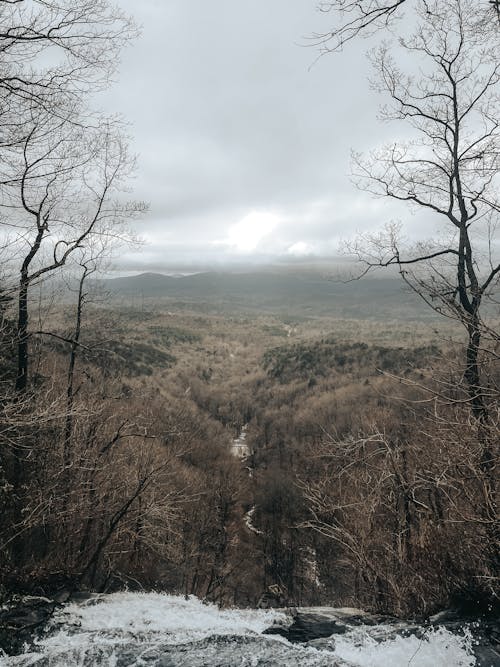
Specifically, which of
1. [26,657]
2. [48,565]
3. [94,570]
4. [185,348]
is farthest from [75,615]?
[185,348]

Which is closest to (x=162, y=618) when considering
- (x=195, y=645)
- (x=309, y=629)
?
(x=195, y=645)

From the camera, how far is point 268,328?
12244 cm

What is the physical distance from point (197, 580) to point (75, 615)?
715 inches

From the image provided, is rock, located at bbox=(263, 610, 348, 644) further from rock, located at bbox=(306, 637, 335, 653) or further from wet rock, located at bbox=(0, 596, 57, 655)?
wet rock, located at bbox=(0, 596, 57, 655)

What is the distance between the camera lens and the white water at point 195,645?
533cm

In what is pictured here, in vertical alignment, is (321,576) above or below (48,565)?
below

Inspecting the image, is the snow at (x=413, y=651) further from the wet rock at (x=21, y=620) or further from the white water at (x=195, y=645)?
the wet rock at (x=21, y=620)

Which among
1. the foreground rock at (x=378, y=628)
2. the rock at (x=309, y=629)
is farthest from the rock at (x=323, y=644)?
the rock at (x=309, y=629)

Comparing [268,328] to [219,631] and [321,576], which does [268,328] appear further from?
[219,631]

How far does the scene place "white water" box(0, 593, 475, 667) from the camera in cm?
533

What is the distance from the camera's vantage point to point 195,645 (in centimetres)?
630

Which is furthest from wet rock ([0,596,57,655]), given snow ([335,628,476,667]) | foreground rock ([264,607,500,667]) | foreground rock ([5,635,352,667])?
snow ([335,628,476,667])

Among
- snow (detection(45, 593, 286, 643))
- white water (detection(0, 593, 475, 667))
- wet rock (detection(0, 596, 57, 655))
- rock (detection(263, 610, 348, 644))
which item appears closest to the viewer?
white water (detection(0, 593, 475, 667))

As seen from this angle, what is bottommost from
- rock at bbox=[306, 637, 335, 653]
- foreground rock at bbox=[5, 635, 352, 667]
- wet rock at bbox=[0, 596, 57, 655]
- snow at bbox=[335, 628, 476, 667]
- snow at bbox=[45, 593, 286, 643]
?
snow at bbox=[45, 593, 286, 643]
